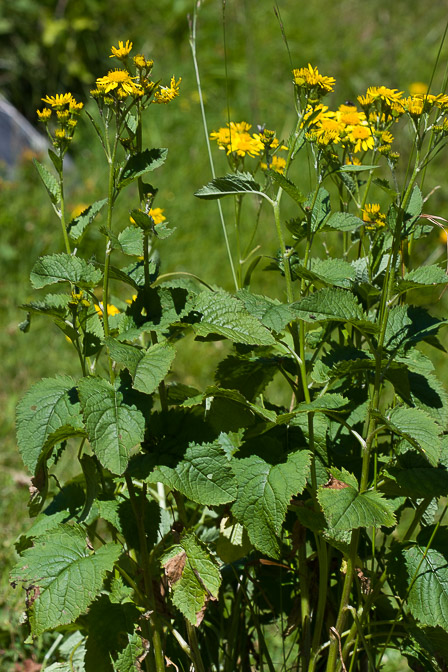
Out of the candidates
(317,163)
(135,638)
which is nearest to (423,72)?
(317,163)

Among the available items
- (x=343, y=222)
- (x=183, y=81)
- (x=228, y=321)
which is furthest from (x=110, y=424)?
(x=183, y=81)

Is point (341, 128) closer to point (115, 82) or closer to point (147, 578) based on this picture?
point (115, 82)

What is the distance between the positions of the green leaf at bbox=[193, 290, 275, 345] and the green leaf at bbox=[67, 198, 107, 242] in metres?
0.26

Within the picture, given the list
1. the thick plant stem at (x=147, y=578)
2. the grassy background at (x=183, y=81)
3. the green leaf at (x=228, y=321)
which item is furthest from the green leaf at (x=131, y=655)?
the grassy background at (x=183, y=81)

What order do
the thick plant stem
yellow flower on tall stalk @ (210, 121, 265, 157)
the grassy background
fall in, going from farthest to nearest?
the grassy background, yellow flower on tall stalk @ (210, 121, 265, 157), the thick plant stem

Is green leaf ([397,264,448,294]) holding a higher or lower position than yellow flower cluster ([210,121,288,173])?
lower

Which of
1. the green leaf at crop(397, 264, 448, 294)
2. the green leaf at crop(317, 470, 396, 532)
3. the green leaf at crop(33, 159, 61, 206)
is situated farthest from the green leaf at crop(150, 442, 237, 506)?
the green leaf at crop(33, 159, 61, 206)

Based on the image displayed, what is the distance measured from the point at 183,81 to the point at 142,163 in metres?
4.05

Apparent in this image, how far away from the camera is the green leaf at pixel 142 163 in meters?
1.26

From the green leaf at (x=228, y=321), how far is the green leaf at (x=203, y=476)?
0.19 meters

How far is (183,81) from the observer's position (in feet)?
16.7

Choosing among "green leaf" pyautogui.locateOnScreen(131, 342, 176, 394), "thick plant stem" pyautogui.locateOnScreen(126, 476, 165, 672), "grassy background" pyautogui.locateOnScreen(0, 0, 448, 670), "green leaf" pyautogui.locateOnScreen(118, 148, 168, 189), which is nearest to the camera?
"green leaf" pyautogui.locateOnScreen(131, 342, 176, 394)

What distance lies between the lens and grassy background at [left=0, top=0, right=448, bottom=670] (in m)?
3.66

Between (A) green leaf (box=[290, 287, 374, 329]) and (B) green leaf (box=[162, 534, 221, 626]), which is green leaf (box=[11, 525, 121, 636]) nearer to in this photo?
(B) green leaf (box=[162, 534, 221, 626])
